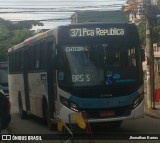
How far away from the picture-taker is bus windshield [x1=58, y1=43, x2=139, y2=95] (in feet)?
42.8

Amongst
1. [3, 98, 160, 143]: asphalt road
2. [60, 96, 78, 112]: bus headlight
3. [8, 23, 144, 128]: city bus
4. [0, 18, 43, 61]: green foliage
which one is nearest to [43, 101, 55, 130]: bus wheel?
[3, 98, 160, 143]: asphalt road

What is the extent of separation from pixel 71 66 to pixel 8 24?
199ft

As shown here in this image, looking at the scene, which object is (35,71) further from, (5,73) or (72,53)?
(5,73)

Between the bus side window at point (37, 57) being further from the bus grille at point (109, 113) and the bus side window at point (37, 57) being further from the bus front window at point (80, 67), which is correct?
the bus grille at point (109, 113)

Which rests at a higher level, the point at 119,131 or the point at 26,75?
the point at 26,75

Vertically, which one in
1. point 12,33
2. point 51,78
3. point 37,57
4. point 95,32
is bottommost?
point 12,33

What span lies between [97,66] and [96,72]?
168mm

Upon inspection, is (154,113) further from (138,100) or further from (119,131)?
(138,100)

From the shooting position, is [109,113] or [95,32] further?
[95,32]

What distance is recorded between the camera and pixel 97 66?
13.1m

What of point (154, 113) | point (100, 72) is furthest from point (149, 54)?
point (100, 72)

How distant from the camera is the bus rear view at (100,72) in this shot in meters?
13.0

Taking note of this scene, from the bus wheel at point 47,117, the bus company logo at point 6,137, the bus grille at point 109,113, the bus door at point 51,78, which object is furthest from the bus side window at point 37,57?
the bus company logo at point 6,137

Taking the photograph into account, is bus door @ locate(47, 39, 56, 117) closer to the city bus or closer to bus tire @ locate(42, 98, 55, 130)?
the city bus
